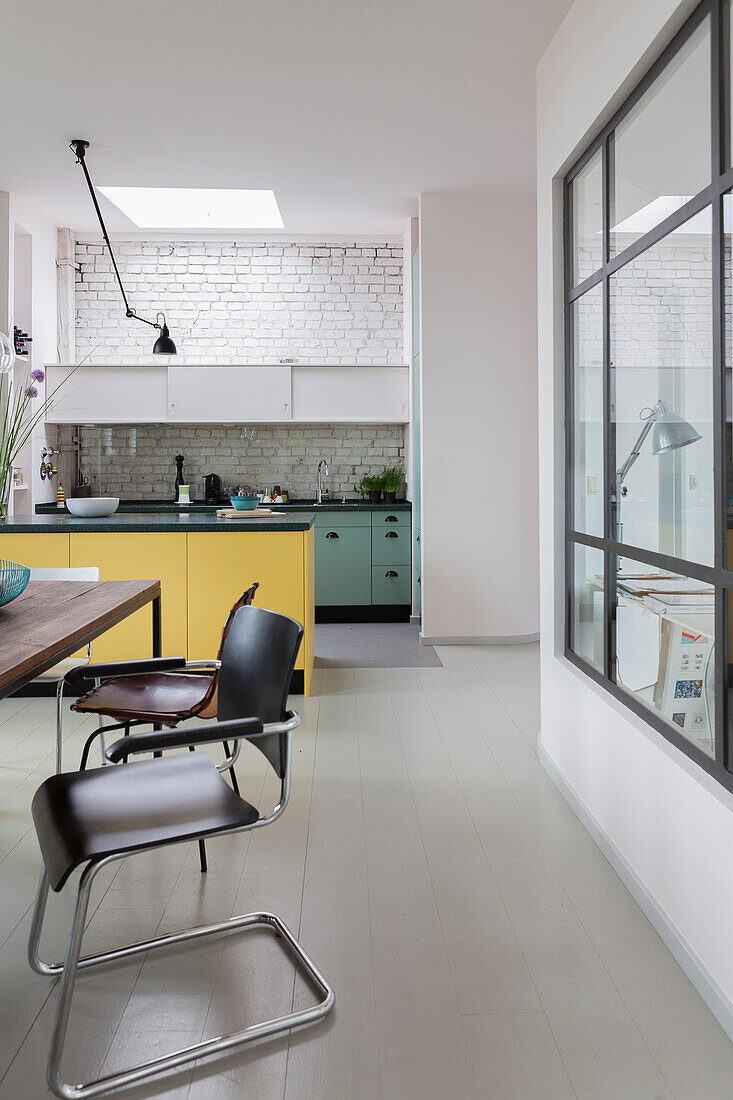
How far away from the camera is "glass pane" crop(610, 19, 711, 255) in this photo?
211 centimetres

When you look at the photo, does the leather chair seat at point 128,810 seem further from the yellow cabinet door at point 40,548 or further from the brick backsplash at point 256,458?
the brick backsplash at point 256,458

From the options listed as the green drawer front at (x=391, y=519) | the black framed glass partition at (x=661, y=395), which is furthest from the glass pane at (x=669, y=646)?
the green drawer front at (x=391, y=519)

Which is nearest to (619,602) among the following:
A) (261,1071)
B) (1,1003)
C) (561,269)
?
(561,269)

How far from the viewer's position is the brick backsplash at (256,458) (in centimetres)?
772

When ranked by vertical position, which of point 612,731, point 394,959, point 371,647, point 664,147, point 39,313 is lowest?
point 394,959

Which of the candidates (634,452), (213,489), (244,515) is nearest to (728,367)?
(634,452)

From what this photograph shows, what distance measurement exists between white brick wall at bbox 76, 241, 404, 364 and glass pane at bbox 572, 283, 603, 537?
14.6 ft

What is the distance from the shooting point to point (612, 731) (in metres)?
2.72

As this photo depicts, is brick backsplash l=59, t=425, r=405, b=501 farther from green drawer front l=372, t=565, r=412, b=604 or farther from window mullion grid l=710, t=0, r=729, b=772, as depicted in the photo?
window mullion grid l=710, t=0, r=729, b=772

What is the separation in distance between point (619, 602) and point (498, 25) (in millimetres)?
2483

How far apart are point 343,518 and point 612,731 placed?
450cm

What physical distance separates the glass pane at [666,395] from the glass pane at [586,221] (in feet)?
0.87

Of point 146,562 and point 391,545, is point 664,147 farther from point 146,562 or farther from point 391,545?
point 391,545

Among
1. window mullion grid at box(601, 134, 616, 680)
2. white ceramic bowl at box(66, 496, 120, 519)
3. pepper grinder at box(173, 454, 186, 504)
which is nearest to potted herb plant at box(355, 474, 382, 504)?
pepper grinder at box(173, 454, 186, 504)
